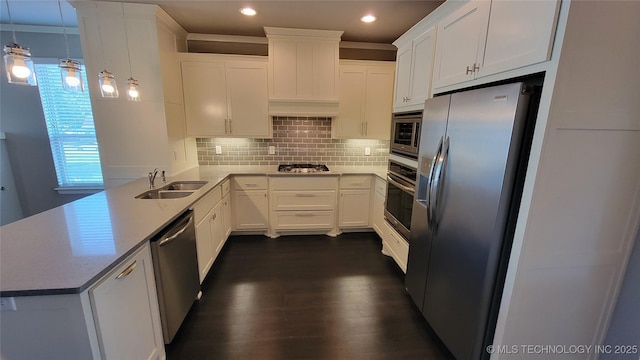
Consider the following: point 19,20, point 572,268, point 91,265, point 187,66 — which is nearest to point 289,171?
point 187,66

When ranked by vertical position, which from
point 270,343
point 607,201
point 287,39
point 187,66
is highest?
point 287,39

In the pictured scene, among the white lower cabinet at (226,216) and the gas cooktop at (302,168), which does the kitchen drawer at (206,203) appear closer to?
the white lower cabinet at (226,216)

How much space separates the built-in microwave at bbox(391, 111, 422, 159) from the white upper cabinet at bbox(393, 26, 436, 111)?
0.10 metres

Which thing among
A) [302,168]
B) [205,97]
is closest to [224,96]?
[205,97]

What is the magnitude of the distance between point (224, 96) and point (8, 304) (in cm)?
271

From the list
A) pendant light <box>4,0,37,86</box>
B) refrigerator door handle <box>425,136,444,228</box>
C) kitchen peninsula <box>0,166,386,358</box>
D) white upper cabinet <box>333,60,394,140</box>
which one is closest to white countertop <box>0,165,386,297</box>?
kitchen peninsula <box>0,166,386,358</box>

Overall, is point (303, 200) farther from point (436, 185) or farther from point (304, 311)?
point (436, 185)

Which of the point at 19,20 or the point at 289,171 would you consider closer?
the point at 19,20

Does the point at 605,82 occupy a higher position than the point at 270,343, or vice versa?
the point at 605,82

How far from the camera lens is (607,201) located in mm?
1205

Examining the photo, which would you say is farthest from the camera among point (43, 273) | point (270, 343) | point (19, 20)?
point (19, 20)

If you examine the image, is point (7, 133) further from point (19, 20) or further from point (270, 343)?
point (270, 343)

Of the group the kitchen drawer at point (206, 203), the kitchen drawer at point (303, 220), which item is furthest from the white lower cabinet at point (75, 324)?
the kitchen drawer at point (303, 220)

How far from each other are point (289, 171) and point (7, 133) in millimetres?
3709
